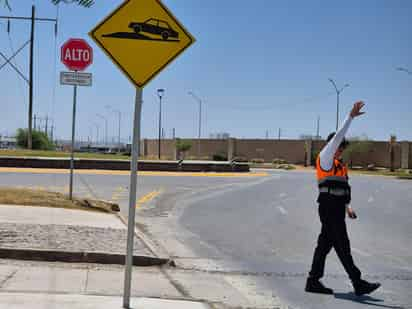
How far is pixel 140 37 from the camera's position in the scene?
5.96 meters

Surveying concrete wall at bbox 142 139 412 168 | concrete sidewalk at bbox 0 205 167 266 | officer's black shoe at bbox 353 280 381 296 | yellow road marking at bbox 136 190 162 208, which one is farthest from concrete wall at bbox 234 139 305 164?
officer's black shoe at bbox 353 280 381 296

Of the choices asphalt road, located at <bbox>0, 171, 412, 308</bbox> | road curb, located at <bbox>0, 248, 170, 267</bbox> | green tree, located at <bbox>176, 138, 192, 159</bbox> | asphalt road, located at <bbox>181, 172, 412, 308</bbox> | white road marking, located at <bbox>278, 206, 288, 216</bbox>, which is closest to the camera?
asphalt road, located at <bbox>181, 172, 412, 308</bbox>

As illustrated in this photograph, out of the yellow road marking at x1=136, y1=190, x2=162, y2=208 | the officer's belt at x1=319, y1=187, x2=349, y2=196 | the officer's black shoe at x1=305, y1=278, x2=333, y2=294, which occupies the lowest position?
the yellow road marking at x1=136, y1=190, x2=162, y2=208

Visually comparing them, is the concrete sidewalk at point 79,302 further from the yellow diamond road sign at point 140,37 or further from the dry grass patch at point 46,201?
the dry grass patch at point 46,201

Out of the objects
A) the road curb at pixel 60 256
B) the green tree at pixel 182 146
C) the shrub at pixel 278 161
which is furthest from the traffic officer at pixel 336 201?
the green tree at pixel 182 146

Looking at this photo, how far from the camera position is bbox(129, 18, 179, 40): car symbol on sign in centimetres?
593

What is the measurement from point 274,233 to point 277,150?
235ft

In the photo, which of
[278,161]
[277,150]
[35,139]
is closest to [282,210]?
[35,139]

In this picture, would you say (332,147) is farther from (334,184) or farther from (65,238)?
(65,238)

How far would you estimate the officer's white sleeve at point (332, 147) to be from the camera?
273 inches

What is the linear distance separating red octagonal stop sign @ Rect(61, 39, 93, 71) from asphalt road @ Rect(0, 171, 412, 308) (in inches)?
149

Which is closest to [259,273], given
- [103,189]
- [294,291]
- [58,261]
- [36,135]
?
[294,291]

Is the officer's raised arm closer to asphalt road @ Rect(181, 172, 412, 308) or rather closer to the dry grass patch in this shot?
asphalt road @ Rect(181, 172, 412, 308)

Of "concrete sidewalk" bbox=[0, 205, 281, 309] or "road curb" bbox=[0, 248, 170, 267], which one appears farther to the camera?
"road curb" bbox=[0, 248, 170, 267]
